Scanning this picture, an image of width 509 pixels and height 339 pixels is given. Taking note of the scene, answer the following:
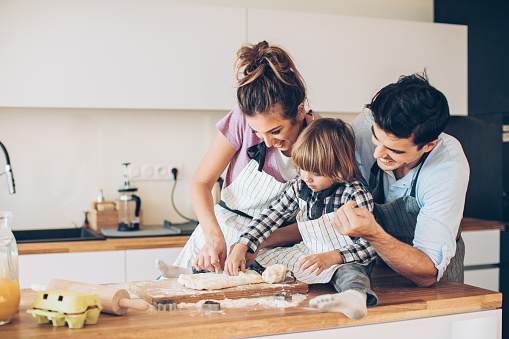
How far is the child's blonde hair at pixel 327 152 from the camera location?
177 cm

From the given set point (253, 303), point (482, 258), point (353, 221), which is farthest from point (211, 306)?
point (482, 258)

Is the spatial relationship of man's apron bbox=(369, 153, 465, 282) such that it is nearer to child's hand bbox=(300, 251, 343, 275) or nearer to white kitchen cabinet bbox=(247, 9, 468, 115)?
child's hand bbox=(300, 251, 343, 275)

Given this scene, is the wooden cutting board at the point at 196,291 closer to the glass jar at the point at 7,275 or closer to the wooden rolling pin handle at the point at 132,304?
the wooden rolling pin handle at the point at 132,304

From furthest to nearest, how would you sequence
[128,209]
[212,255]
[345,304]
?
[128,209] < [212,255] < [345,304]

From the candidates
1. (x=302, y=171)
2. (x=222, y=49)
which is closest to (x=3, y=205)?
→ (x=222, y=49)

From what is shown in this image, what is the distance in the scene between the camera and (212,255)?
1893 millimetres

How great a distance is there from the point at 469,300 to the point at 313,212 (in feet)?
1.52

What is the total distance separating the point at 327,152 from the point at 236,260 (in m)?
0.37

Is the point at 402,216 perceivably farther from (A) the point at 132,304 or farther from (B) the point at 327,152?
(A) the point at 132,304

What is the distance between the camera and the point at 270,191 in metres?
2.01

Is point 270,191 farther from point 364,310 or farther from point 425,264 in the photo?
point 364,310

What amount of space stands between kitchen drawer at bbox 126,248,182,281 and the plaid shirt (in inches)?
48.4

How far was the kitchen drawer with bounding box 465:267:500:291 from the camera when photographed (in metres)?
3.63

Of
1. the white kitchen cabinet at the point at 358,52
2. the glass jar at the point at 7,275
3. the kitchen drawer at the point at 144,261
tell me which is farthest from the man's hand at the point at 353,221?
the white kitchen cabinet at the point at 358,52
